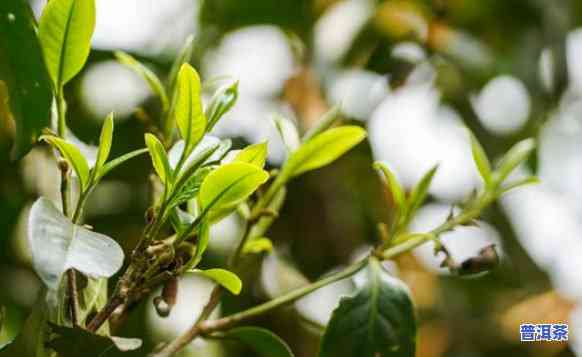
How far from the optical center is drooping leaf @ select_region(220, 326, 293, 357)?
510 mm

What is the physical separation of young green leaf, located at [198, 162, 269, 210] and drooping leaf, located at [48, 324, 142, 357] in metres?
0.07

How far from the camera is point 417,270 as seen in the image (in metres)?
1.12

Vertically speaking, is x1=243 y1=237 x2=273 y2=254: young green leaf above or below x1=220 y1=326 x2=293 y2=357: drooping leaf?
above

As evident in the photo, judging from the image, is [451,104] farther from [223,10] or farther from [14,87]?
[14,87]

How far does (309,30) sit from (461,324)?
45 cm

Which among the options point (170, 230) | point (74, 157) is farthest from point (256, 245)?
point (74, 157)

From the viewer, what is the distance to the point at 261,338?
51cm

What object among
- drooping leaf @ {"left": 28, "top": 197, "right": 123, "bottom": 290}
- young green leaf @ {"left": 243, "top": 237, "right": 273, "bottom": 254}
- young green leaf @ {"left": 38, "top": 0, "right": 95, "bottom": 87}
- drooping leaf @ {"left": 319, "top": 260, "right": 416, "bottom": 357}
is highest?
young green leaf @ {"left": 38, "top": 0, "right": 95, "bottom": 87}

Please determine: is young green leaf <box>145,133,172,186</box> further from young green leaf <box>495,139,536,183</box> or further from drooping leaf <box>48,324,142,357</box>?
young green leaf <box>495,139,536,183</box>

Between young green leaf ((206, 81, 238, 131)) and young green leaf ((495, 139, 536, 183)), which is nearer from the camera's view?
young green leaf ((206, 81, 238, 131))

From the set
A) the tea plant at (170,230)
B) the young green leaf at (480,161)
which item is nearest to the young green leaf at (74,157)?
the tea plant at (170,230)

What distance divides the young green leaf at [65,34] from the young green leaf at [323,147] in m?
0.14

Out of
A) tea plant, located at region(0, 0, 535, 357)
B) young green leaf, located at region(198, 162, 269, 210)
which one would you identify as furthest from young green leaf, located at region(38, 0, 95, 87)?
young green leaf, located at region(198, 162, 269, 210)

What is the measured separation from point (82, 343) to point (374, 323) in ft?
0.60
